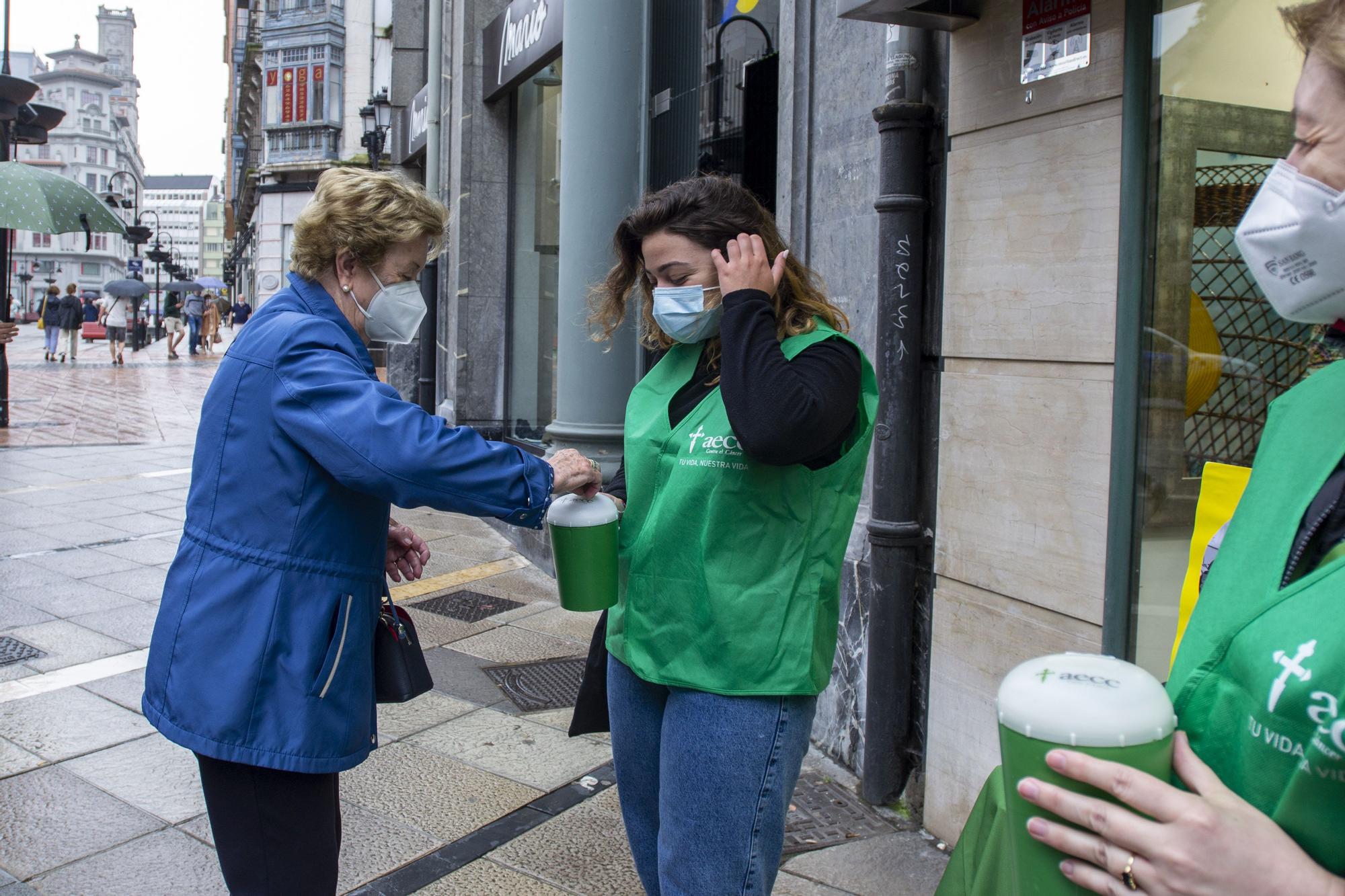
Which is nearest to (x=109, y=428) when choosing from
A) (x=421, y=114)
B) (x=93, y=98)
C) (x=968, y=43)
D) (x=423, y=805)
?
(x=421, y=114)

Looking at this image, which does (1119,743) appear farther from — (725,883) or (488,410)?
(488,410)

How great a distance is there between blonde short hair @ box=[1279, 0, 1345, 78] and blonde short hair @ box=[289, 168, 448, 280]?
1744mm

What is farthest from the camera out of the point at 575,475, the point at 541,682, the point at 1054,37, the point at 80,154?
the point at 80,154

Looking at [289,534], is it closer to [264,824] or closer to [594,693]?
[264,824]

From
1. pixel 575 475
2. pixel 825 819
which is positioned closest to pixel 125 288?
pixel 825 819

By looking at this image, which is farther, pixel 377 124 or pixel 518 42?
pixel 377 124

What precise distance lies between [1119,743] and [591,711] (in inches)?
64.9

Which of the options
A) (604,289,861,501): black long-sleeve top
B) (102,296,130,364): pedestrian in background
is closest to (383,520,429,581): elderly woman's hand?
(604,289,861,501): black long-sleeve top

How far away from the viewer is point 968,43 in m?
3.38

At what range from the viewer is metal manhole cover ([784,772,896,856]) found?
360 cm

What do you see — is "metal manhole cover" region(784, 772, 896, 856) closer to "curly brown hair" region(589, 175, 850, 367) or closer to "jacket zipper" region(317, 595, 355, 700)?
"jacket zipper" region(317, 595, 355, 700)

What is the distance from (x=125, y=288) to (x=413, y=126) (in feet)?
75.4

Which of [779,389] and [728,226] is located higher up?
[728,226]

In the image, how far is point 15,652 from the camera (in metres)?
5.30
